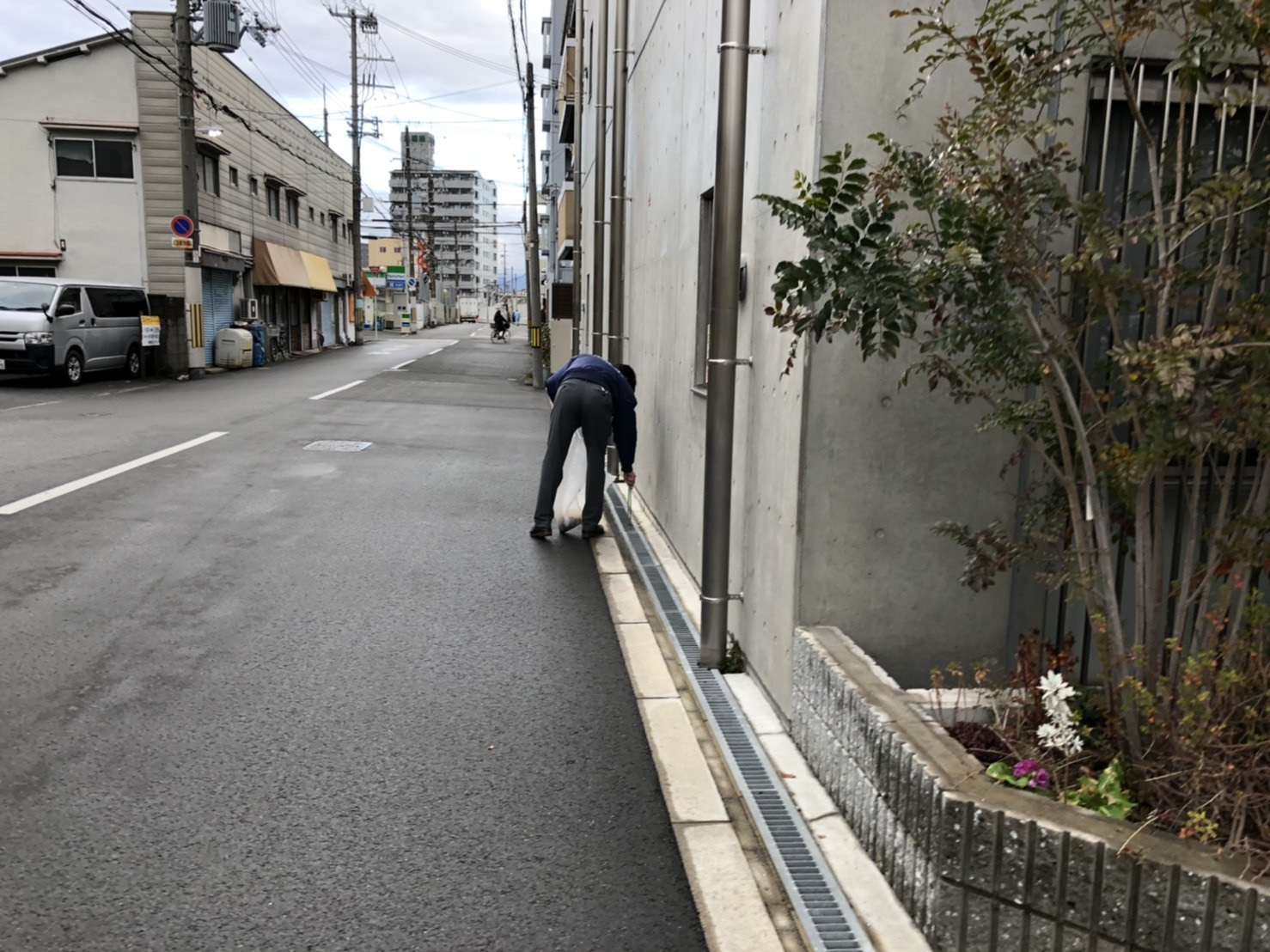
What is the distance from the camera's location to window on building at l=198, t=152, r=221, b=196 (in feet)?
96.1

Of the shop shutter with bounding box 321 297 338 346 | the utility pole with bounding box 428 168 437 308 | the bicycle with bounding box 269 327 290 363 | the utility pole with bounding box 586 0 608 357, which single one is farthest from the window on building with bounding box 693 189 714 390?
the utility pole with bounding box 428 168 437 308

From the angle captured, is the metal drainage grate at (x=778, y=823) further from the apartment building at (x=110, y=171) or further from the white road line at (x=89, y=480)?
the apartment building at (x=110, y=171)

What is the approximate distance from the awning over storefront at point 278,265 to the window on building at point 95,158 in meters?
7.81

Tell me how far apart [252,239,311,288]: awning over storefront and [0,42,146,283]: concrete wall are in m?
7.72

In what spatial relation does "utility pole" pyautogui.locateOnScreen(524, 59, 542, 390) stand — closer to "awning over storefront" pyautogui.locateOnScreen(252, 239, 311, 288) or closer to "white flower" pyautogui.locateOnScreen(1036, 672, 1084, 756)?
"awning over storefront" pyautogui.locateOnScreen(252, 239, 311, 288)

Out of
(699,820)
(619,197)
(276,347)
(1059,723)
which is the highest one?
(619,197)

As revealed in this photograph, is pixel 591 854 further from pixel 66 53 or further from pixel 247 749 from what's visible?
pixel 66 53

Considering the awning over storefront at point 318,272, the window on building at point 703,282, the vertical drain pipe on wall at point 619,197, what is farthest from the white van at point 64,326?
the window on building at point 703,282

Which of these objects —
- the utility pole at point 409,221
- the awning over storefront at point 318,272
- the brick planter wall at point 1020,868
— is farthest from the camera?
the utility pole at point 409,221

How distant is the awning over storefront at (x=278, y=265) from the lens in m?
34.8

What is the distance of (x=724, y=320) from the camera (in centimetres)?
475

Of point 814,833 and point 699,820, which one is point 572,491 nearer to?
point 699,820

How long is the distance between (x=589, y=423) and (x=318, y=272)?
37.9m

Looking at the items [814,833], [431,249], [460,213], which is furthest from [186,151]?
[460,213]
